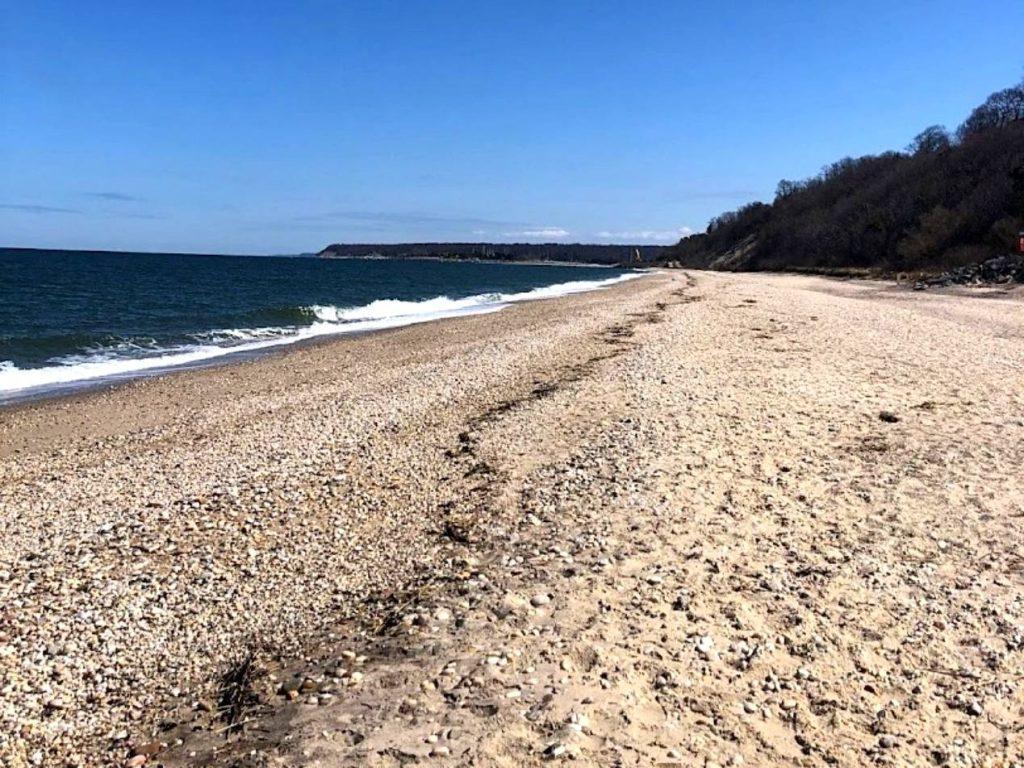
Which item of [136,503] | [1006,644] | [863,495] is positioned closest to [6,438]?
[136,503]

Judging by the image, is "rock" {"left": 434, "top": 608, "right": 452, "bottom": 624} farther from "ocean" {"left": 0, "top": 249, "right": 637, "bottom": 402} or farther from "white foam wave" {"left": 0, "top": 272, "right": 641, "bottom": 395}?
"white foam wave" {"left": 0, "top": 272, "right": 641, "bottom": 395}

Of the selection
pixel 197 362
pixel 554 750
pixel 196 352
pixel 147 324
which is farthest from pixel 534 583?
pixel 147 324

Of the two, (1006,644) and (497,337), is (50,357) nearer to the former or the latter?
(497,337)

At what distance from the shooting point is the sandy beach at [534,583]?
12.1ft

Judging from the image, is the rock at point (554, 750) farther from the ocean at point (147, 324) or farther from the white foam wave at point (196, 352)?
the white foam wave at point (196, 352)

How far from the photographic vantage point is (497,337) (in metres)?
21.3

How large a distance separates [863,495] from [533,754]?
4472 mm

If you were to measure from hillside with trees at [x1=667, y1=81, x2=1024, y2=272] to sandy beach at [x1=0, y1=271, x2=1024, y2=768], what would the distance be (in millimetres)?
44335

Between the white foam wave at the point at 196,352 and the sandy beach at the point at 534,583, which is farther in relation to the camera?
the white foam wave at the point at 196,352

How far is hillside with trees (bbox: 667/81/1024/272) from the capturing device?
50094 millimetres

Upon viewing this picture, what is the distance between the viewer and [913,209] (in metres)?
62.2

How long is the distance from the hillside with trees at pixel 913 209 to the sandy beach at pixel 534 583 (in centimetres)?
4434

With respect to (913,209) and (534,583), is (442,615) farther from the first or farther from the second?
(913,209)

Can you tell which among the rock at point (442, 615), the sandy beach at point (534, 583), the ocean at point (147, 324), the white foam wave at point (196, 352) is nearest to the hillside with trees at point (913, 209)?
the ocean at point (147, 324)
